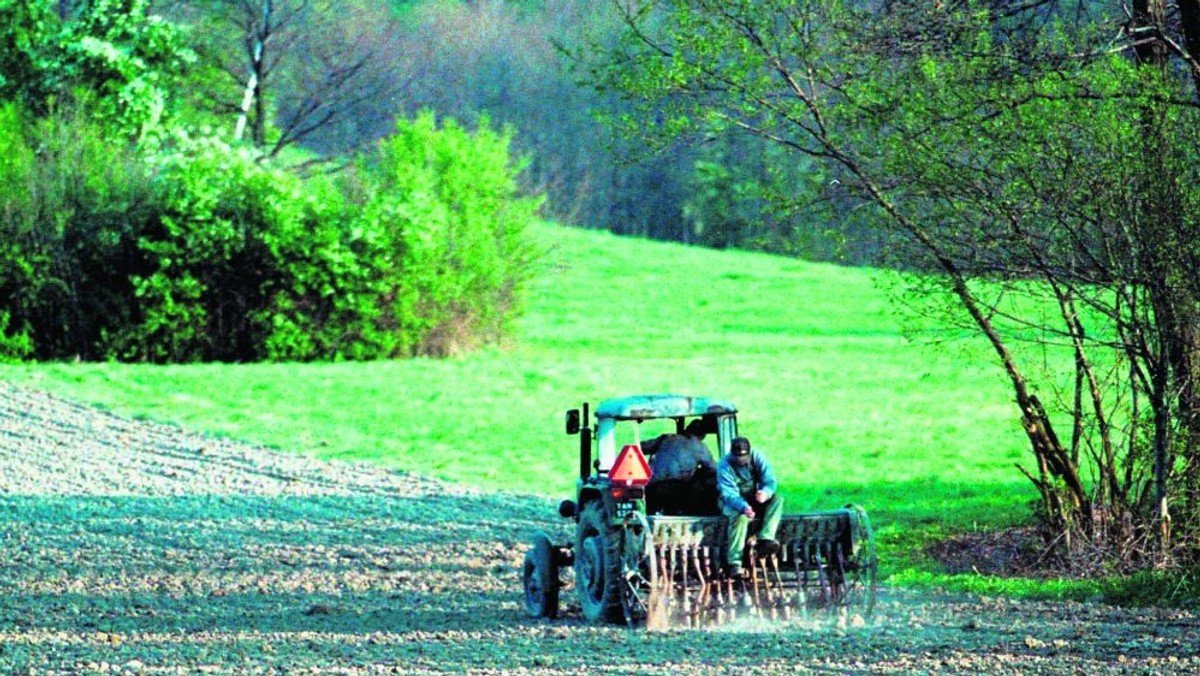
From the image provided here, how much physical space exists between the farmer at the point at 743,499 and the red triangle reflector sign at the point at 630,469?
540 mm

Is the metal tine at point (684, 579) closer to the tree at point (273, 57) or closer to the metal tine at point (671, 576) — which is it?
the metal tine at point (671, 576)

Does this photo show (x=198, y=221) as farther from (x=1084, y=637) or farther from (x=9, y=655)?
(x=1084, y=637)

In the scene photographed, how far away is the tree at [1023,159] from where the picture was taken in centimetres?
1255

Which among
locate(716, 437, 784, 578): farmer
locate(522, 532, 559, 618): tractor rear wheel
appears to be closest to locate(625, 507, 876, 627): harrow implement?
locate(716, 437, 784, 578): farmer

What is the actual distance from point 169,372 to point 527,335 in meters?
16.5

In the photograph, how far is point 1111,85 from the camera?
41.2ft

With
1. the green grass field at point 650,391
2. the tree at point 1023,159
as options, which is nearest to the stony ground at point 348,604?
the tree at point 1023,159

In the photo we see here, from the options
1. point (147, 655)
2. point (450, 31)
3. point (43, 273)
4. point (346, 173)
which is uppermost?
point (450, 31)

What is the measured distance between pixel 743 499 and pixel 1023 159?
12.5 ft

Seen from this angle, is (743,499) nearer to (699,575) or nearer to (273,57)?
(699,575)

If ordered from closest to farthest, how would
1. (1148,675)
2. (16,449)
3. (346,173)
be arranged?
(1148,675) < (16,449) < (346,173)

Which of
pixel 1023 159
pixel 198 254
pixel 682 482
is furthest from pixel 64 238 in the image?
pixel 1023 159

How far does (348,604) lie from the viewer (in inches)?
517

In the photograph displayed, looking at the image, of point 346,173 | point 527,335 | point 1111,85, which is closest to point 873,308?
point 527,335
